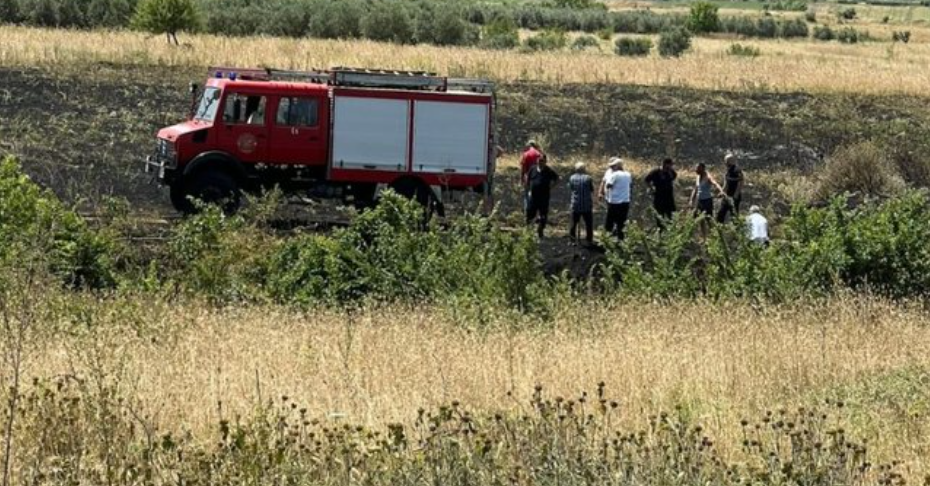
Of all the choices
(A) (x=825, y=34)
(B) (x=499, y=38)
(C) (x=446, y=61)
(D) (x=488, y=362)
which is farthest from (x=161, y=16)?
(A) (x=825, y=34)

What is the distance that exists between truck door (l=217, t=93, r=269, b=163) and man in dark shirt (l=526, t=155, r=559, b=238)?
175 inches

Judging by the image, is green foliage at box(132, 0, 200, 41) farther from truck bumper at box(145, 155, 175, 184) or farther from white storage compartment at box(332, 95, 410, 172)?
white storage compartment at box(332, 95, 410, 172)

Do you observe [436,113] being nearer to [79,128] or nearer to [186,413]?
[79,128]

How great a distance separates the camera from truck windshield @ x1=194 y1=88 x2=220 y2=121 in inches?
934

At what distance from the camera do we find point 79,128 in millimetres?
31469

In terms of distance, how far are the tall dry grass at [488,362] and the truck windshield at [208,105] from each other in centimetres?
1044

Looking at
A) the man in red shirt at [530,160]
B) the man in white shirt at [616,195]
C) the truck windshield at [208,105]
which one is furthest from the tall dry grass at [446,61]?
the man in white shirt at [616,195]

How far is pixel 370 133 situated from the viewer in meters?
24.4

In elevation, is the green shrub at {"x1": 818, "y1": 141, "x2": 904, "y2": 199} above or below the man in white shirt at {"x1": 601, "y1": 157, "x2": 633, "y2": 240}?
below

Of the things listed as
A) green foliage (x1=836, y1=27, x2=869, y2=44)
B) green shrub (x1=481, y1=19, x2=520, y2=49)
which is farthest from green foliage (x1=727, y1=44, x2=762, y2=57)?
green foliage (x1=836, y1=27, x2=869, y2=44)

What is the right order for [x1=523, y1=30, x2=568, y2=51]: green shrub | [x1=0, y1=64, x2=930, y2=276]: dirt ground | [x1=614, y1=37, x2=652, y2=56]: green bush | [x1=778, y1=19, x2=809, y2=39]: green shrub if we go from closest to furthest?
[x1=0, y1=64, x2=930, y2=276]: dirt ground, [x1=523, y1=30, x2=568, y2=51]: green shrub, [x1=614, y1=37, x2=652, y2=56]: green bush, [x1=778, y1=19, x2=809, y2=39]: green shrub

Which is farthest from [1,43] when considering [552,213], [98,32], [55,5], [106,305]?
[106,305]

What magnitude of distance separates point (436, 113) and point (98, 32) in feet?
103

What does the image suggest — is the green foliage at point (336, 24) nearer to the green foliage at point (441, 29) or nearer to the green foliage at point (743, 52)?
the green foliage at point (441, 29)
